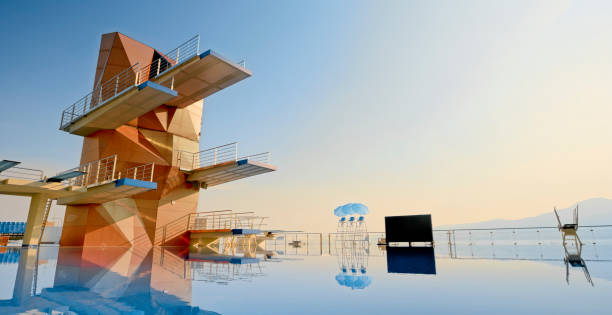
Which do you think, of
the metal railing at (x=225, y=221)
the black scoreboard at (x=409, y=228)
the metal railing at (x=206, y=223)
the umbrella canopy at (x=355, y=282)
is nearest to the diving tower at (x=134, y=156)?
the metal railing at (x=206, y=223)

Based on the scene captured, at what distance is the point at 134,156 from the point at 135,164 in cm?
33

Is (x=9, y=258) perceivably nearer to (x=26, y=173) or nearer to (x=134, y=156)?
(x=26, y=173)

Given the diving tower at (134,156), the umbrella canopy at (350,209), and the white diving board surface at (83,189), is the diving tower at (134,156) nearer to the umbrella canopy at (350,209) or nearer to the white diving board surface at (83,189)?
the white diving board surface at (83,189)

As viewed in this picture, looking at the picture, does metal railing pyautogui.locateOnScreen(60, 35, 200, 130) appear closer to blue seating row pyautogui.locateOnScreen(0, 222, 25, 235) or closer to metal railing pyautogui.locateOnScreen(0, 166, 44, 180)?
metal railing pyautogui.locateOnScreen(0, 166, 44, 180)

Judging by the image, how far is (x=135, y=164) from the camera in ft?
40.7

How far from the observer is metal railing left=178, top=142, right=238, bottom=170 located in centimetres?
1251

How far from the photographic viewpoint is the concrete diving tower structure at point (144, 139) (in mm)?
10758

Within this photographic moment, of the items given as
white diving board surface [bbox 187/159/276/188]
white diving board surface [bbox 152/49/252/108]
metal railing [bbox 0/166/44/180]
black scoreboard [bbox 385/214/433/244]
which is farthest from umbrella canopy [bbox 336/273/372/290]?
metal railing [bbox 0/166/44/180]

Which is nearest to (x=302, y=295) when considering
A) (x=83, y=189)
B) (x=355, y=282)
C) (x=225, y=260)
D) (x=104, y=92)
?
(x=355, y=282)

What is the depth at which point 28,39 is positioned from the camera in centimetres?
1278

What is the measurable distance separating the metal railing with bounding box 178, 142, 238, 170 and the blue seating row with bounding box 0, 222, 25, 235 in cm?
1282

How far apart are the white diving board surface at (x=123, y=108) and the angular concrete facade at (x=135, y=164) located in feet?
1.90

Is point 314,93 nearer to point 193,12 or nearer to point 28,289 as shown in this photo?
point 193,12

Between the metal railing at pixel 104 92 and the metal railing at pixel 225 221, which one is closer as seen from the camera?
the metal railing at pixel 104 92
